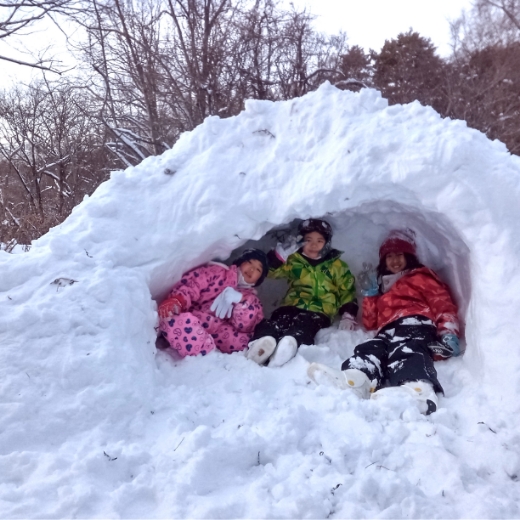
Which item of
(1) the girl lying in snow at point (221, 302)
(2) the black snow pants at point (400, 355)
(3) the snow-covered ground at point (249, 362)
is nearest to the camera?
(3) the snow-covered ground at point (249, 362)

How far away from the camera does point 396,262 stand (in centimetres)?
324

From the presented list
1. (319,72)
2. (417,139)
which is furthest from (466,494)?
(319,72)

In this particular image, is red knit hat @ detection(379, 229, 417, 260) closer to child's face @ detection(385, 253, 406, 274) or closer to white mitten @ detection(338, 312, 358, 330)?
child's face @ detection(385, 253, 406, 274)

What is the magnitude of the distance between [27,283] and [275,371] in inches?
58.2

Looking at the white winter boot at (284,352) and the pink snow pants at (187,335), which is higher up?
the pink snow pants at (187,335)

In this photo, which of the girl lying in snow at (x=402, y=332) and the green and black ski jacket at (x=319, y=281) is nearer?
the girl lying in snow at (x=402, y=332)

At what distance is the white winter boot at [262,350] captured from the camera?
2.64m

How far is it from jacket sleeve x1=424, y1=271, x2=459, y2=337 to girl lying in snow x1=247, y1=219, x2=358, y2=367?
59 centimetres

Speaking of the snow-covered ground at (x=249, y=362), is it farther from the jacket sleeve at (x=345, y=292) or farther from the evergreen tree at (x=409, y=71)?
the evergreen tree at (x=409, y=71)

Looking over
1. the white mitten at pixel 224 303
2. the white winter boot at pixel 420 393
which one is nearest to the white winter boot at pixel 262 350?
the white mitten at pixel 224 303

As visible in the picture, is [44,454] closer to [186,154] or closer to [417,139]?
[186,154]

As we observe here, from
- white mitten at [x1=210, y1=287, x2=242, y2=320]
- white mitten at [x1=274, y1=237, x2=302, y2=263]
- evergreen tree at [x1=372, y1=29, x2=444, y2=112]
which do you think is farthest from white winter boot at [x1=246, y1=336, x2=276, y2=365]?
evergreen tree at [x1=372, y1=29, x2=444, y2=112]

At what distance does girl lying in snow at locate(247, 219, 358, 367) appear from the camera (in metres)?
3.18

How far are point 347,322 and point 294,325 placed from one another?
0.47 meters
